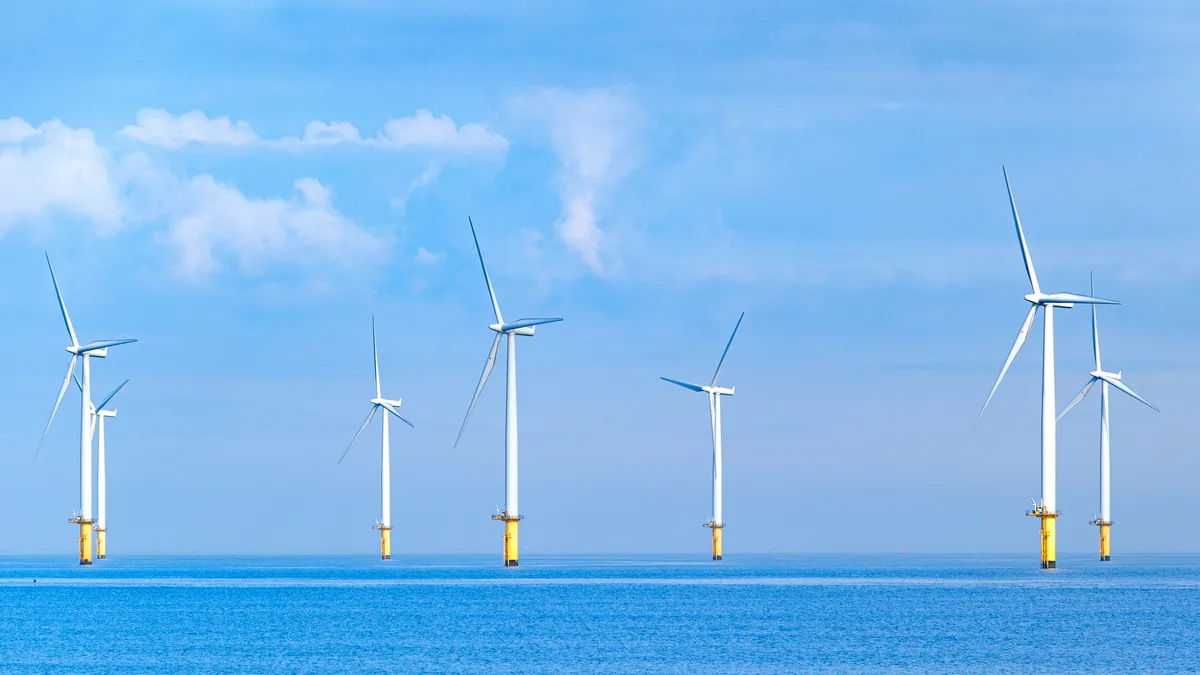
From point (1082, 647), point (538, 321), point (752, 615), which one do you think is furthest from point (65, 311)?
point (1082, 647)

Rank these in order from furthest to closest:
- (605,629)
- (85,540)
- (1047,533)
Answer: (85,540), (1047,533), (605,629)

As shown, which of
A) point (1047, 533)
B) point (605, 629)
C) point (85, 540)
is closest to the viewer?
point (605, 629)

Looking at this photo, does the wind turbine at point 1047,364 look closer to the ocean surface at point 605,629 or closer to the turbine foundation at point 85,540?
the ocean surface at point 605,629

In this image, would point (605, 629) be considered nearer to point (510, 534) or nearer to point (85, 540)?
point (510, 534)

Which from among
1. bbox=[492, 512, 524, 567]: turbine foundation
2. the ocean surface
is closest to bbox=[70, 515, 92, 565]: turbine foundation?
the ocean surface

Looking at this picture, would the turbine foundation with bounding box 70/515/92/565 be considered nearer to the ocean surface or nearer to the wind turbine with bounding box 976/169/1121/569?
the ocean surface

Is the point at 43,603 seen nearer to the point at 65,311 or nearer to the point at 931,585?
the point at 65,311

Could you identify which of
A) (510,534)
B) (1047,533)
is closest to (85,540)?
(510,534)

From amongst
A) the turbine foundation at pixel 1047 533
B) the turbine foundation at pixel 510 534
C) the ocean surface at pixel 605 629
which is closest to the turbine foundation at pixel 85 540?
the ocean surface at pixel 605 629

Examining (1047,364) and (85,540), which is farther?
(85,540)
